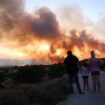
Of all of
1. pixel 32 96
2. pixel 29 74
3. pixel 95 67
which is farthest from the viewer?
pixel 29 74

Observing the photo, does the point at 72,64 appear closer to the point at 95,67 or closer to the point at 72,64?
the point at 72,64

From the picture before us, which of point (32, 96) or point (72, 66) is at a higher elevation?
point (72, 66)

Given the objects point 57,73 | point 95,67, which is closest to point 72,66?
point 95,67

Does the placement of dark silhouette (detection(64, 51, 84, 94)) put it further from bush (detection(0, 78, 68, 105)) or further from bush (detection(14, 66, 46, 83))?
bush (detection(14, 66, 46, 83))

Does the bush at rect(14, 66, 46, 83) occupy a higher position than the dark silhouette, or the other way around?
the bush at rect(14, 66, 46, 83)

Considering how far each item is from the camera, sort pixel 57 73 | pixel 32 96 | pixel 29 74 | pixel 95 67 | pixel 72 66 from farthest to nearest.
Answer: pixel 57 73 → pixel 29 74 → pixel 72 66 → pixel 95 67 → pixel 32 96

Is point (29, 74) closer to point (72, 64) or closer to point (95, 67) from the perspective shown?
point (72, 64)

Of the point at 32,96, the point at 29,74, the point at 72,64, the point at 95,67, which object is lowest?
the point at 32,96

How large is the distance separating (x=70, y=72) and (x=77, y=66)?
1.48 ft

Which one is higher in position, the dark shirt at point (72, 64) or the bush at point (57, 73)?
the bush at point (57, 73)

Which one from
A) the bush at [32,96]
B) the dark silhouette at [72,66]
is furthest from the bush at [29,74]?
the bush at [32,96]

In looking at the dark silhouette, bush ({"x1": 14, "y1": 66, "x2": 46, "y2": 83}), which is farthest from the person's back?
bush ({"x1": 14, "y1": 66, "x2": 46, "y2": 83})

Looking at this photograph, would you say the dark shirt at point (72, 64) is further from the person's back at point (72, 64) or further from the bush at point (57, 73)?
the bush at point (57, 73)

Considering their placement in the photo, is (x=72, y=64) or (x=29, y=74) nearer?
(x=72, y=64)
